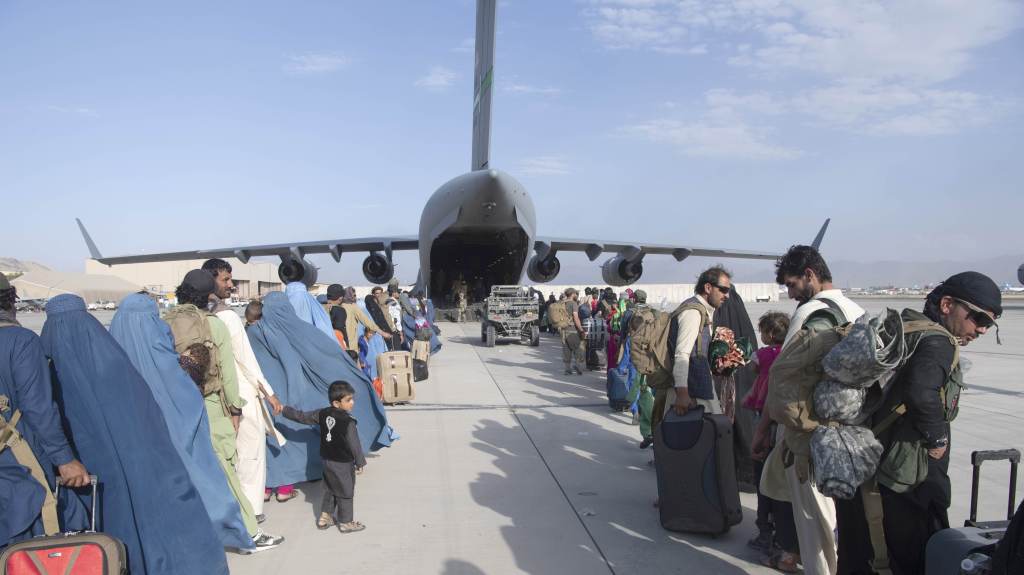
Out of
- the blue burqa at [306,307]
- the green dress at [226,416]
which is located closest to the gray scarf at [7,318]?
the green dress at [226,416]

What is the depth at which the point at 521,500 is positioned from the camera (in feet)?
16.0

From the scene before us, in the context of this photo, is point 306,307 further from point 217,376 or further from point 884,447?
point 884,447

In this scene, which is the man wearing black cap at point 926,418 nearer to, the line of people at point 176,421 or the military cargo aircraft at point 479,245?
the line of people at point 176,421

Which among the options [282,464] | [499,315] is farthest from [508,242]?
[282,464]

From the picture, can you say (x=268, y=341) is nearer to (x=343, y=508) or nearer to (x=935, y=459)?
(x=343, y=508)

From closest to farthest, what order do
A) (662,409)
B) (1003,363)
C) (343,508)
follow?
(343,508) → (662,409) → (1003,363)

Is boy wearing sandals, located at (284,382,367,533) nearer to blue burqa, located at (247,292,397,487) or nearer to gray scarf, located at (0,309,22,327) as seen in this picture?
blue burqa, located at (247,292,397,487)

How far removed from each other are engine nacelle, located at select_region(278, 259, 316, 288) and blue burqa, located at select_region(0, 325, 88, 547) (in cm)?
1910

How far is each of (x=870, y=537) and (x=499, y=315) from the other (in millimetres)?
13378

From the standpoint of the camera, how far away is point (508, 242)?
760 inches

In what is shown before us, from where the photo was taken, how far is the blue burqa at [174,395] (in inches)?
143

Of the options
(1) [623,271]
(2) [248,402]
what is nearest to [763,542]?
(2) [248,402]

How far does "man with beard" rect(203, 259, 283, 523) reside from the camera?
4.35 metres

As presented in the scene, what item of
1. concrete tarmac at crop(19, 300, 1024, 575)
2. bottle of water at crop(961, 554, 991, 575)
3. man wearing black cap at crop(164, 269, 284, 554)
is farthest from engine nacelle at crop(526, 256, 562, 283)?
bottle of water at crop(961, 554, 991, 575)
